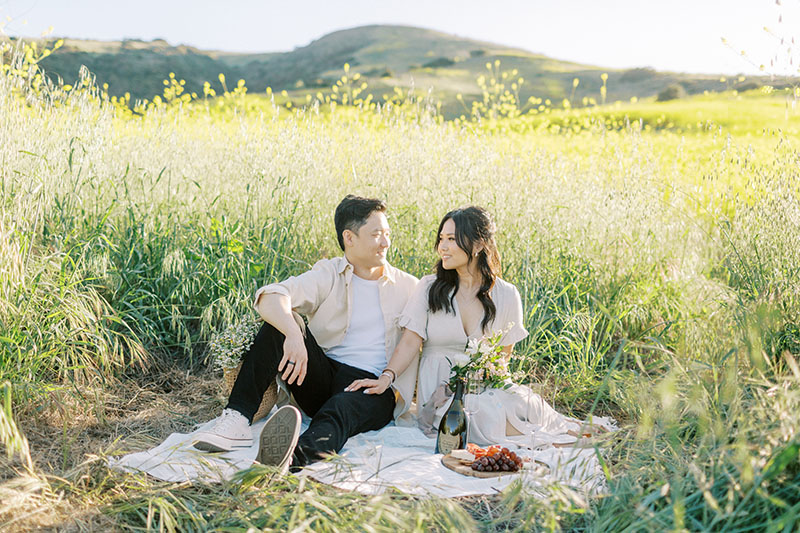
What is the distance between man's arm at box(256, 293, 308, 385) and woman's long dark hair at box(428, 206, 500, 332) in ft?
2.39

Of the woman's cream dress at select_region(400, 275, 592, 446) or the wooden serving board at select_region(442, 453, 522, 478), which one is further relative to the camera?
the woman's cream dress at select_region(400, 275, 592, 446)

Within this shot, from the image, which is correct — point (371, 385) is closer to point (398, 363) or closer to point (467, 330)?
point (398, 363)

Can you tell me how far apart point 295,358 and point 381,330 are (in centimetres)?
60

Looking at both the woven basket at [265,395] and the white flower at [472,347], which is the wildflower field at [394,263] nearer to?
the woven basket at [265,395]

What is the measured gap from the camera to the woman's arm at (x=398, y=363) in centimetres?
334

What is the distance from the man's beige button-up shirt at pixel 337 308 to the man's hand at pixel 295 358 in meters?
0.35

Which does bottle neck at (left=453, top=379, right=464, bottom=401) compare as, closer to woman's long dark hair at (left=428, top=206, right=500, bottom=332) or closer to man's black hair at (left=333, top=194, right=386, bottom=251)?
woman's long dark hair at (left=428, top=206, right=500, bottom=332)

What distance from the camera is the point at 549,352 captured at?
169 inches

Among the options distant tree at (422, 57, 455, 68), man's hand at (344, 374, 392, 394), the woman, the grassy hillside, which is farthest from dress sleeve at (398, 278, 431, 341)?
distant tree at (422, 57, 455, 68)

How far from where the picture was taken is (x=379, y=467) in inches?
102

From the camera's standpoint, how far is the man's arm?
3.20 m

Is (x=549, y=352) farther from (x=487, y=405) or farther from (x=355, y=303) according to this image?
(x=355, y=303)

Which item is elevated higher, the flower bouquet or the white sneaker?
the flower bouquet

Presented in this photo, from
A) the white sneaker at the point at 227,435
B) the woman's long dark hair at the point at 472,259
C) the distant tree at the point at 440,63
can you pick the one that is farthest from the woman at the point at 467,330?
the distant tree at the point at 440,63
